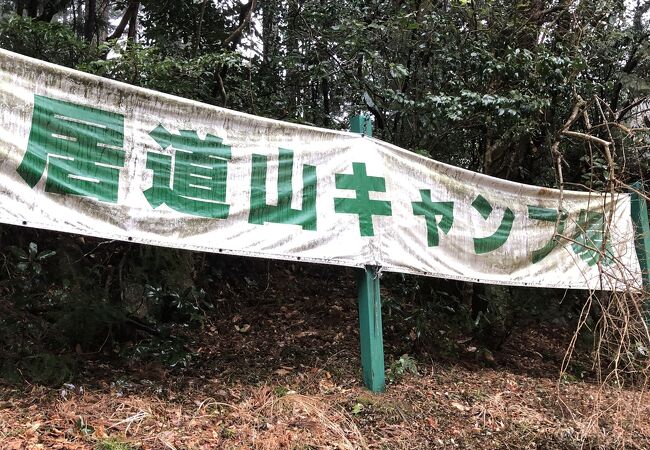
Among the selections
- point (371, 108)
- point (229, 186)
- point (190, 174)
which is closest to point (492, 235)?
point (371, 108)

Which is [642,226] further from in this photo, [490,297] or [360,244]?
[360,244]

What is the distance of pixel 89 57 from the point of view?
4762 mm

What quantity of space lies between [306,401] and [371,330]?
2.44 feet

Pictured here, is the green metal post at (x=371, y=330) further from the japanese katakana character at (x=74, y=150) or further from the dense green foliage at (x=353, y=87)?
the japanese katakana character at (x=74, y=150)

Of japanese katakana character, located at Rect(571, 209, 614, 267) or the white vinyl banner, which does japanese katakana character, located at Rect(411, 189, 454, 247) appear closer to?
the white vinyl banner

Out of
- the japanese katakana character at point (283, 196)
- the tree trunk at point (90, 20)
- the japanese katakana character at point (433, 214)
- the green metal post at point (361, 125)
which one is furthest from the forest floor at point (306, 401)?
the tree trunk at point (90, 20)

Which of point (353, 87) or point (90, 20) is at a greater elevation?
point (90, 20)

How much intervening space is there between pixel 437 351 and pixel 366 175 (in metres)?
2.29

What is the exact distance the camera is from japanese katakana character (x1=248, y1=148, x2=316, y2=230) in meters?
3.81

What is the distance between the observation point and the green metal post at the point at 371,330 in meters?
4.05

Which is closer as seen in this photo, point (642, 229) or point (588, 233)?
point (588, 233)

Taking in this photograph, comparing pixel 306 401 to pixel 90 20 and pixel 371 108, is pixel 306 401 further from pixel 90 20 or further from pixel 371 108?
pixel 90 20

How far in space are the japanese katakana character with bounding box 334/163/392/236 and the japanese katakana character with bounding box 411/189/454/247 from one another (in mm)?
383

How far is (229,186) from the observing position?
3.73 meters
